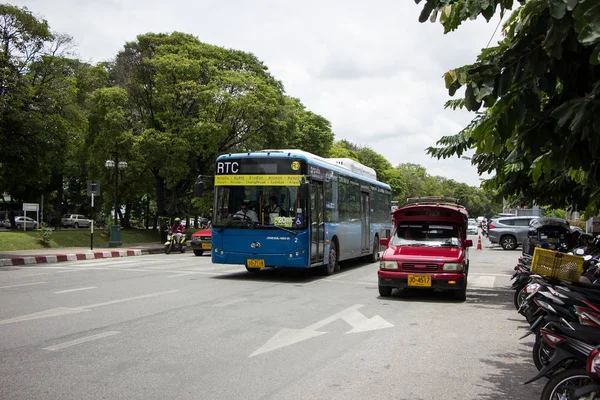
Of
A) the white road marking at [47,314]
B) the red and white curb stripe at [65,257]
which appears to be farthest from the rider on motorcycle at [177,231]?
the white road marking at [47,314]

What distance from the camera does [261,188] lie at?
569 inches

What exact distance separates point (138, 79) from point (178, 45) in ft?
10.5

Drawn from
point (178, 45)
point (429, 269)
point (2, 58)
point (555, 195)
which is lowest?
point (429, 269)

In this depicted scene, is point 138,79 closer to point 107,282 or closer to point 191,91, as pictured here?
point 191,91

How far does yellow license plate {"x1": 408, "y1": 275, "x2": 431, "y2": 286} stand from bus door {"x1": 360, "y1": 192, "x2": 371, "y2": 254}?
359 inches

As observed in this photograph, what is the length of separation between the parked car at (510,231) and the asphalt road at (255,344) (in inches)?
870

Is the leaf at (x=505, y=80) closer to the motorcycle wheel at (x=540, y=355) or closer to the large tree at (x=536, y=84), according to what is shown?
the large tree at (x=536, y=84)

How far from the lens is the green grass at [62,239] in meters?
26.0

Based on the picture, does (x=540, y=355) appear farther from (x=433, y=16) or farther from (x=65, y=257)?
(x=65, y=257)

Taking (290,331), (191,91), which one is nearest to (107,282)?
(290,331)

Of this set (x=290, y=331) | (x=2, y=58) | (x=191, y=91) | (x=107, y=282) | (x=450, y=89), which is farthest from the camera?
(x=191, y=91)

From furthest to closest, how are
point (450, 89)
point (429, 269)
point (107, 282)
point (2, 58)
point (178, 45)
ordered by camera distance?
point (178, 45) < point (2, 58) < point (107, 282) < point (429, 269) < point (450, 89)

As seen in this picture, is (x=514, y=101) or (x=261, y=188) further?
(x=261, y=188)

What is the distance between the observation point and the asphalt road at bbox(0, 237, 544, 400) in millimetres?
5387
